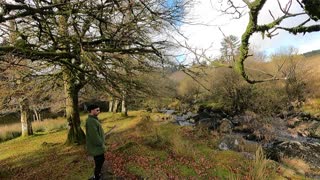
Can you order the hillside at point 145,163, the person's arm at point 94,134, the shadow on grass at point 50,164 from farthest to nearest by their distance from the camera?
the shadow on grass at point 50,164 → the hillside at point 145,163 → the person's arm at point 94,134

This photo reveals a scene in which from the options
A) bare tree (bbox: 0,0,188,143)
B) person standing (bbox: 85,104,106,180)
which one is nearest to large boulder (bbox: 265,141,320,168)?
bare tree (bbox: 0,0,188,143)

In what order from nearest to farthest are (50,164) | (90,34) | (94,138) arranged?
1. (94,138)
2. (90,34)
3. (50,164)

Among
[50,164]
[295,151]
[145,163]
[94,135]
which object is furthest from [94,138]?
[295,151]

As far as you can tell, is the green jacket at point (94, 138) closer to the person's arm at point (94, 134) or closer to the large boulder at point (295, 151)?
the person's arm at point (94, 134)

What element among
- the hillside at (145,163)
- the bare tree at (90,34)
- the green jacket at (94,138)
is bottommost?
the hillside at (145,163)

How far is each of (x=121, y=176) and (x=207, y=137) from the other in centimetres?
1169

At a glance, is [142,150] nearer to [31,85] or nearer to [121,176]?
[121,176]

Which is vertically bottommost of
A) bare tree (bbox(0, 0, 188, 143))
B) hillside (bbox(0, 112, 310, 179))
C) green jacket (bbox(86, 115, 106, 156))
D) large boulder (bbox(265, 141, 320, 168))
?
large boulder (bbox(265, 141, 320, 168))

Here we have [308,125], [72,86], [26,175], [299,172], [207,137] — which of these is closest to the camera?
[26,175]

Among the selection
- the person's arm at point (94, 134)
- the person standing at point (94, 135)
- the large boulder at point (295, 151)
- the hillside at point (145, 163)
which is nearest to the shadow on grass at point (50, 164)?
the hillside at point (145, 163)

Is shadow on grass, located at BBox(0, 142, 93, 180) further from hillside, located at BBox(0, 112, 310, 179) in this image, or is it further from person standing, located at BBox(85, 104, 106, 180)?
person standing, located at BBox(85, 104, 106, 180)

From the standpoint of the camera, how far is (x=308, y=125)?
29969 millimetres

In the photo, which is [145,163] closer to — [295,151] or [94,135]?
[94,135]

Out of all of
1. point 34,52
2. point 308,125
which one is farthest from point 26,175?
point 308,125
